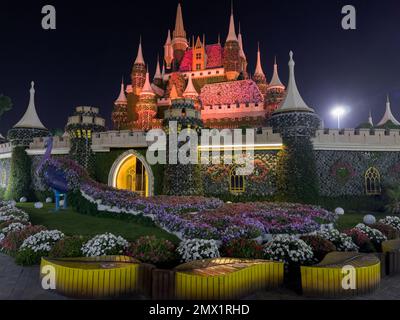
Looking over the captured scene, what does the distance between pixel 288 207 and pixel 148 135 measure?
11473 millimetres

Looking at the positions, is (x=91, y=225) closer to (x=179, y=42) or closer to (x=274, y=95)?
(x=274, y=95)

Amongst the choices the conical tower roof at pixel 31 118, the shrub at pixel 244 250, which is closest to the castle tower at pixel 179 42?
the conical tower roof at pixel 31 118

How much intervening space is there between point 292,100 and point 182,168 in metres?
9.11

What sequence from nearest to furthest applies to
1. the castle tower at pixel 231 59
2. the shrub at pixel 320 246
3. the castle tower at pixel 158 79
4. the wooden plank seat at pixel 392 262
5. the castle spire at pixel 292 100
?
1. the wooden plank seat at pixel 392 262
2. the shrub at pixel 320 246
3. the castle spire at pixel 292 100
4. the castle tower at pixel 231 59
5. the castle tower at pixel 158 79

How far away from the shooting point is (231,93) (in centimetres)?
3516

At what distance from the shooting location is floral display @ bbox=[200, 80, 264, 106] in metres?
33.9

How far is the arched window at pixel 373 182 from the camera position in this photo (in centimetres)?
1928

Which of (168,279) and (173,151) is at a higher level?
(173,151)

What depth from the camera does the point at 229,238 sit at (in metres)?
9.45

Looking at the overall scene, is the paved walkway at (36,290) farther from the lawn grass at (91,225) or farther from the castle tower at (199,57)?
the castle tower at (199,57)

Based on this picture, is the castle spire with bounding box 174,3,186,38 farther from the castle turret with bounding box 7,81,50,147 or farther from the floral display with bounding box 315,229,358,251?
the floral display with bounding box 315,229,358,251

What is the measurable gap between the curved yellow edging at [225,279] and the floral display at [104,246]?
2766mm

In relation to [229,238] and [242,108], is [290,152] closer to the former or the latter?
[229,238]
